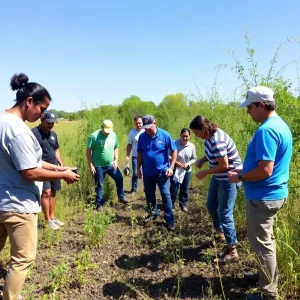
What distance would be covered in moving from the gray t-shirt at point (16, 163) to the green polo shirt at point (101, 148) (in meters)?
3.00

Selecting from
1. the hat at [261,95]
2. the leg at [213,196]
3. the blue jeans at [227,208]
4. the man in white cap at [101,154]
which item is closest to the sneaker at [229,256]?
the blue jeans at [227,208]

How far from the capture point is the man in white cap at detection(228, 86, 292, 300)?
235 centimetres

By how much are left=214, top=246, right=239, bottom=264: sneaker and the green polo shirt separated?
114 inches

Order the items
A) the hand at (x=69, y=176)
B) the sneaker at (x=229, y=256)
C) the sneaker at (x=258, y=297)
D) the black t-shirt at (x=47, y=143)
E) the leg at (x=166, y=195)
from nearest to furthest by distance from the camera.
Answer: the sneaker at (x=258, y=297) → the hand at (x=69, y=176) → the sneaker at (x=229, y=256) → the black t-shirt at (x=47, y=143) → the leg at (x=166, y=195)

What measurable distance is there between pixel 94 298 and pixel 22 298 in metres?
0.69

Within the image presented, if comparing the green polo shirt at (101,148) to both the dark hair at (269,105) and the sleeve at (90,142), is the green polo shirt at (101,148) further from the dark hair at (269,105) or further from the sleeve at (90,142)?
the dark hair at (269,105)

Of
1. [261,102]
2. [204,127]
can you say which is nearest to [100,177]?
[204,127]

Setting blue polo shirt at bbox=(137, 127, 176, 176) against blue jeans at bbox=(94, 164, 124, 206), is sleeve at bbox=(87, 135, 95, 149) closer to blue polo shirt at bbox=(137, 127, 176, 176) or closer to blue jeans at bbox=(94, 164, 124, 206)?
blue jeans at bbox=(94, 164, 124, 206)

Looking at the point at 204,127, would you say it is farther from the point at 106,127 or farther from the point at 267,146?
the point at 106,127

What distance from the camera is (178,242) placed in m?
4.05

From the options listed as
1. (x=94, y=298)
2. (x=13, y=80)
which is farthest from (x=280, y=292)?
(x=13, y=80)

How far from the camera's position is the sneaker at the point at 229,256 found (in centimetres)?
346

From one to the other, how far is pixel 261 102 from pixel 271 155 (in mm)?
455

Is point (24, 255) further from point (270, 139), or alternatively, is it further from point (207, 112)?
point (207, 112)
